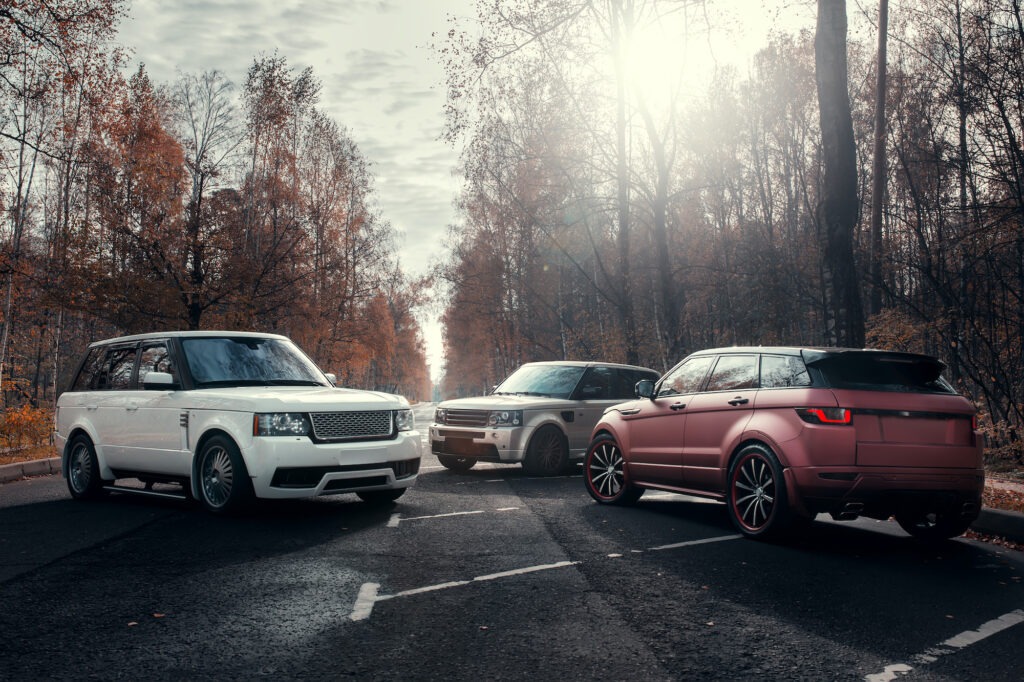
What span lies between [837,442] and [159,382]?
6641mm

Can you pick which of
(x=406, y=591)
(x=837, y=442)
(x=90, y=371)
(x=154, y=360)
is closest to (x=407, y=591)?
(x=406, y=591)

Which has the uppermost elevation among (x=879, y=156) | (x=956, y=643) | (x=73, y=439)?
(x=879, y=156)

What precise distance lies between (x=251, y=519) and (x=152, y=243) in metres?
15.6

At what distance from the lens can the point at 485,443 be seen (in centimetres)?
1342

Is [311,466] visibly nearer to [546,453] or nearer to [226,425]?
[226,425]

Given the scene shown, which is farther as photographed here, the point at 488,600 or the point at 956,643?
the point at 488,600

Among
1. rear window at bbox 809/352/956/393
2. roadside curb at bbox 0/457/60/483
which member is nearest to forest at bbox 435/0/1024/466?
rear window at bbox 809/352/956/393

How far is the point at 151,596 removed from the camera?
5594 millimetres

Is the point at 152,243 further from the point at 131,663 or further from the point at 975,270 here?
the point at 131,663

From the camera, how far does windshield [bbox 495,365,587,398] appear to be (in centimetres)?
1434

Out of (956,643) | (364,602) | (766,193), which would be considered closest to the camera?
(956,643)

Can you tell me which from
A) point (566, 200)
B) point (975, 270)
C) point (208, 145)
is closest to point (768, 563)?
point (975, 270)

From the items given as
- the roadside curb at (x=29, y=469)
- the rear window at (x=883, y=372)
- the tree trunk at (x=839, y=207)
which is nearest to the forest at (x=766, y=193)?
the tree trunk at (x=839, y=207)

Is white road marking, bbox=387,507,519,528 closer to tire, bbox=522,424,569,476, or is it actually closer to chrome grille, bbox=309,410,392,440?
chrome grille, bbox=309,410,392,440
